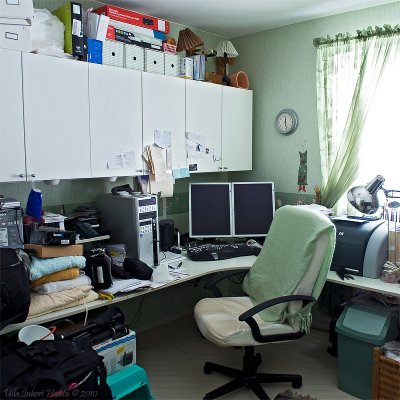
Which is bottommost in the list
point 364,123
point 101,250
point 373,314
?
point 373,314

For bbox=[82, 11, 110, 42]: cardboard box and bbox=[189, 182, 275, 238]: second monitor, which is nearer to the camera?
bbox=[82, 11, 110, 42]: cardboard box

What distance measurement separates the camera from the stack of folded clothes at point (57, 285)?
6.57 ft


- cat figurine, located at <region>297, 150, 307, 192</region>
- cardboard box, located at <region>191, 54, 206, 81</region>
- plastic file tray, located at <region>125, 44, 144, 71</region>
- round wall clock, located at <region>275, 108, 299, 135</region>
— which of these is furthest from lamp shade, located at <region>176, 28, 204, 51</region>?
cat figurine, located at <region>297, 150, 307, 192</region>

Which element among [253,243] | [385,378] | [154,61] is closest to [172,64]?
[154,61]

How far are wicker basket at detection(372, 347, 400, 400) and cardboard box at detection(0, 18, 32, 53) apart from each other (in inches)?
101

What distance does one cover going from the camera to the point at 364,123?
9.86 ft

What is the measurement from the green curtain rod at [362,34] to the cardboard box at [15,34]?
2.11 m

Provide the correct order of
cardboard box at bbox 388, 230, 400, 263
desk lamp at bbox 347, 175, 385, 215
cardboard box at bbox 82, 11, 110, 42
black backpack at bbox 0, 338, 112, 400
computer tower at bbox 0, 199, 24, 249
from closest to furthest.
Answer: black backpack at bbox 0, 338, 112, 400 < computer tower at bbox 0, 199, 24, 249 < cardboard box at bbox 82, 11, 110, 42 < cardboard box at bbox 388, 230, 400, 263 < desk lamp at bbox 347, 175, 385, 215

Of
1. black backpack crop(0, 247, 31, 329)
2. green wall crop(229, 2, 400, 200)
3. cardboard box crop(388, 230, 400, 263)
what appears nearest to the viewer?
black backpack crop(0, 247, 31, 329)

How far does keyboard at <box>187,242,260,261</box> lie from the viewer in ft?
9.56

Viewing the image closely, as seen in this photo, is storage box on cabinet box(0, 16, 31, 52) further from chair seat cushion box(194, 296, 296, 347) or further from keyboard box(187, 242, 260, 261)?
chair seat cushion box(194, 296, 296, 347)

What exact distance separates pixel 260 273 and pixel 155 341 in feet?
3.88

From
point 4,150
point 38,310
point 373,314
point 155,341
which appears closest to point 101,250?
point 38,310

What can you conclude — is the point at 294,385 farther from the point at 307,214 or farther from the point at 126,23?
the point at 126,23
